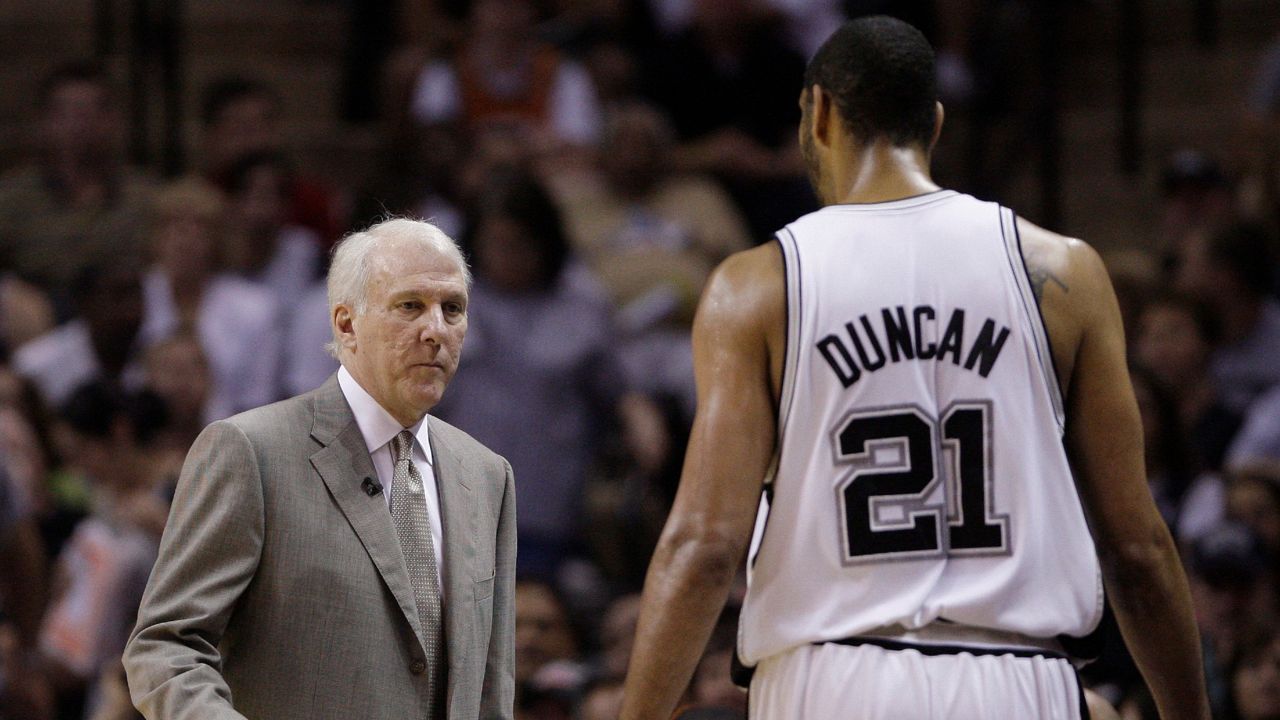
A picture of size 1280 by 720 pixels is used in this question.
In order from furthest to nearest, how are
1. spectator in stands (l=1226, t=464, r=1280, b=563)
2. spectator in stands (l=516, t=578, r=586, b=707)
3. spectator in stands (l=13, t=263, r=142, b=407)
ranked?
spectator in stands (l=13, t=263, r=142, b=407) < spectator in stands (l=516, t=578, r=586, b=707) < spectator in stands (l=1226, t=464, r=1280, b=563)

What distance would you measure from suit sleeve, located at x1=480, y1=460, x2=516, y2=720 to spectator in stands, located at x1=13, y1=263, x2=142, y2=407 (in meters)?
4.89

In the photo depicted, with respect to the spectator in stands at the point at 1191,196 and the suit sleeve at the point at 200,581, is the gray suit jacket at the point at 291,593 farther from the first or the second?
the spectator in stands at the point at 1191,196

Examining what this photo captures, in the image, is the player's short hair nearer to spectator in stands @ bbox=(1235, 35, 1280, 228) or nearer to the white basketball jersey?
the white basketball jersey

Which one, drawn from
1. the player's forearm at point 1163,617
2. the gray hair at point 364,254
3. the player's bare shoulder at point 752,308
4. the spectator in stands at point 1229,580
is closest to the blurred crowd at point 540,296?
the spectator in stands at point 1229,580

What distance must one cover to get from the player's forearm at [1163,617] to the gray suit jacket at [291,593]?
1.25m

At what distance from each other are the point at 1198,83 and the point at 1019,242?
22.8 ft

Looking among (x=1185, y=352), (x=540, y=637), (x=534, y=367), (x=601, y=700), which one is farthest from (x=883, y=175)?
(x=534, y=367)

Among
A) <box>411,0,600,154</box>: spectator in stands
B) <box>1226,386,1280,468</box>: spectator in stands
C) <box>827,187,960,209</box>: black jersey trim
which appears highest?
<box>411,0,600,154</box>: spectator in stands

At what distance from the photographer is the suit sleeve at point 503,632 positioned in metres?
3.05

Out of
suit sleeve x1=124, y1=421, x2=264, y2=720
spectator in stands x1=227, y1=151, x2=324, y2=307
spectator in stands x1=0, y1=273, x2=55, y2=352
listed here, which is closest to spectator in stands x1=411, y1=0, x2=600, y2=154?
spectator in stands x1=227, y1=151, x2=324, y2=307

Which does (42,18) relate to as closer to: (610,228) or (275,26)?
(275,26)

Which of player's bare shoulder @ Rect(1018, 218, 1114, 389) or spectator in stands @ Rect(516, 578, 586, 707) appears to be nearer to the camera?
player's bare shoulder @ Rect(1018, 218, 1114, 389)

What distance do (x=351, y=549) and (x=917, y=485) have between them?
104 centimetres

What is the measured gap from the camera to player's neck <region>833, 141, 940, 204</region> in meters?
3.46
